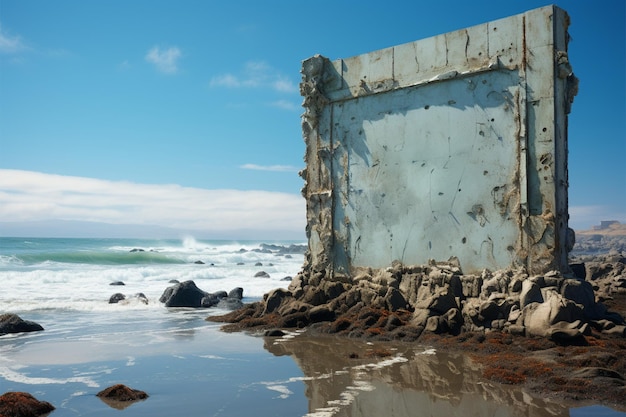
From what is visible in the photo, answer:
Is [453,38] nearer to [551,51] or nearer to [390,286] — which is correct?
[551,51]

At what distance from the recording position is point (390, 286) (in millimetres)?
11477

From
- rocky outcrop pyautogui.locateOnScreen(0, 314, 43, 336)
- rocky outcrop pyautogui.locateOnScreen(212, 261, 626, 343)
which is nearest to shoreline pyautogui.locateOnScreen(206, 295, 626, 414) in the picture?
rocky outcrop pyautogui.locateOnScreen(212, 261, 626, 343)

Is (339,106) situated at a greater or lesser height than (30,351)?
greater

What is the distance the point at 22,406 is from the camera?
5.69 meters

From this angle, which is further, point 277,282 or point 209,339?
point 277,282

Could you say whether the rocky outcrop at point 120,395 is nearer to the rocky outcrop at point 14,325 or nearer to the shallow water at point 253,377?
the shallow water at point 253,377

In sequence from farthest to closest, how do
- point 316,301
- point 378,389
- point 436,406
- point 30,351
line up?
point 316,301
point 30,351
point 378,389
point 436,406

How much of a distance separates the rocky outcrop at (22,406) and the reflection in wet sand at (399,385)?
2.66 meters

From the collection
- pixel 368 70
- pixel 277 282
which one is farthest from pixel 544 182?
pixel 277 282

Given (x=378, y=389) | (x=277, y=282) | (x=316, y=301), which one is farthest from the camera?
(x=277, y=282)

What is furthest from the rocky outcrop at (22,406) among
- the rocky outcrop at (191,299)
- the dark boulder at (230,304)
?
the rocky outcrop at (191,299)

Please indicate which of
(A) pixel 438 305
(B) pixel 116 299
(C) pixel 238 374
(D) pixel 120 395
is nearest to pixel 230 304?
(B) pixel 116 299

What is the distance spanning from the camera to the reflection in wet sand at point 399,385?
229 inches

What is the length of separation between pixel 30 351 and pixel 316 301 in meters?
5.57
